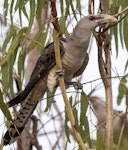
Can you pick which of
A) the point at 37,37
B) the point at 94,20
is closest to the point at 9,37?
the point at 37,37

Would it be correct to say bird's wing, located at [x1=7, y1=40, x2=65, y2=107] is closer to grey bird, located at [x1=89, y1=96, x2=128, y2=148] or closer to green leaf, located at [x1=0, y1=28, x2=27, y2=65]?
green leaf, located at [x1=0, y1=28, x2=27, y2=65]

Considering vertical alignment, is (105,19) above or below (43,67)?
A: above

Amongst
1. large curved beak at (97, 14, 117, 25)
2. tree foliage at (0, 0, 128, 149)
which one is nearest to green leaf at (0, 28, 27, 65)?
tree foliage at (0, 0, 128, 149)

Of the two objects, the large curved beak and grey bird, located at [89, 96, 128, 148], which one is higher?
the large curved beak

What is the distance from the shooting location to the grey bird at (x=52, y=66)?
1642 millimetres

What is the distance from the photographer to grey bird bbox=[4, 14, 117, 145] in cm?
164

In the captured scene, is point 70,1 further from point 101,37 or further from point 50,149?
point 50,149

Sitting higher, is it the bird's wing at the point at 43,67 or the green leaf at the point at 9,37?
the green leaf at the point at 9,37

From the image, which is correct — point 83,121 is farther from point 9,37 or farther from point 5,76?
point 9,37

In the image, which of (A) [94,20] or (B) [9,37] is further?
(B) [9,37]

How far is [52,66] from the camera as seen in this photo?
1.86 m

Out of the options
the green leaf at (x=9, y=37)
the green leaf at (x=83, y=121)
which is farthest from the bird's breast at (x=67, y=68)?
the green leaf at (x=9, y=37)

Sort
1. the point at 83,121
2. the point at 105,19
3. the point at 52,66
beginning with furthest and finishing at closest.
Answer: the point at 52,66, the point at 83,121, the point at 105,19

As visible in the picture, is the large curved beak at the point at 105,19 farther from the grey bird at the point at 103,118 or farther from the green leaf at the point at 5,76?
the green leaf at the point at 5,76
